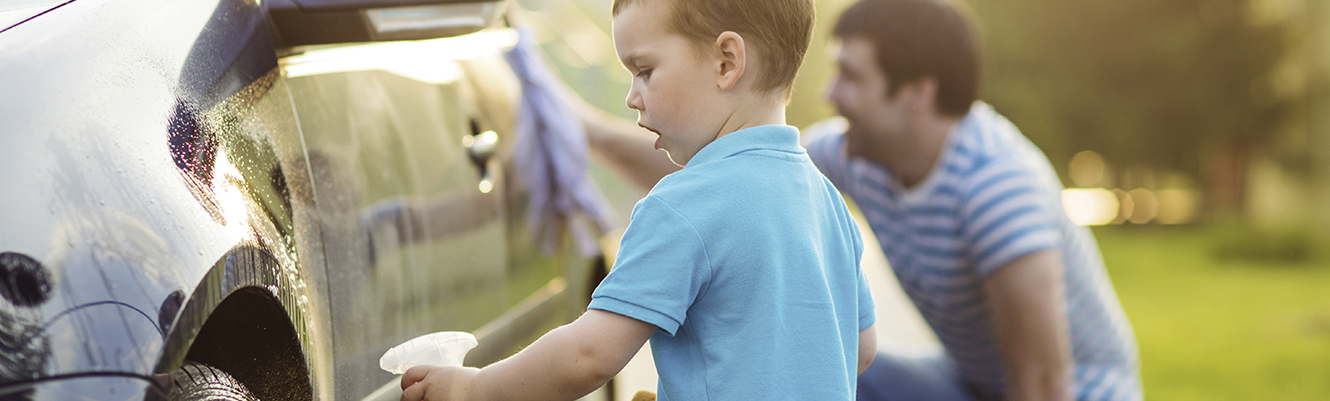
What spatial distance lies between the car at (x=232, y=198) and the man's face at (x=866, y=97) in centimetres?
110

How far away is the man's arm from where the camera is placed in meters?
2.62

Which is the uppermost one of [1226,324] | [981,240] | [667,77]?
[667,77]

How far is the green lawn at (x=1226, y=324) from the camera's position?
17.3 feet

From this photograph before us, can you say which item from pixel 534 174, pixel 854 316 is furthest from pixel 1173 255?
pixel 854 316

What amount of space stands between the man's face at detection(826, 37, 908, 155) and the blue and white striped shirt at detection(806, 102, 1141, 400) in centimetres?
14

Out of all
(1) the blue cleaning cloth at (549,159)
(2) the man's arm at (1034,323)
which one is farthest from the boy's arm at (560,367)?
(2) the man's arm at (1034,323)

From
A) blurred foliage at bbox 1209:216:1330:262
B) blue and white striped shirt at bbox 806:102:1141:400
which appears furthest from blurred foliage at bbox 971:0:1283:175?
blue and white striped shirt at bbox 806:102:1141:400

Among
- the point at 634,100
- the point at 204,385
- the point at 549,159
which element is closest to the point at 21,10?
the point at 204,385

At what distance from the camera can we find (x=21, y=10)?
1.25 m

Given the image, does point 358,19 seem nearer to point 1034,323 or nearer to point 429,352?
point 429,352

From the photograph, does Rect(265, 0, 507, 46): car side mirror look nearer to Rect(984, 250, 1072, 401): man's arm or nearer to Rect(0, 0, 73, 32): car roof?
Rect(0, 0, 73, 32): car roof

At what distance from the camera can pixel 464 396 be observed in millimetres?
1265

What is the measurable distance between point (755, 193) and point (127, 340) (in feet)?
2.18

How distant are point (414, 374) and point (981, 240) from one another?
1763mm
